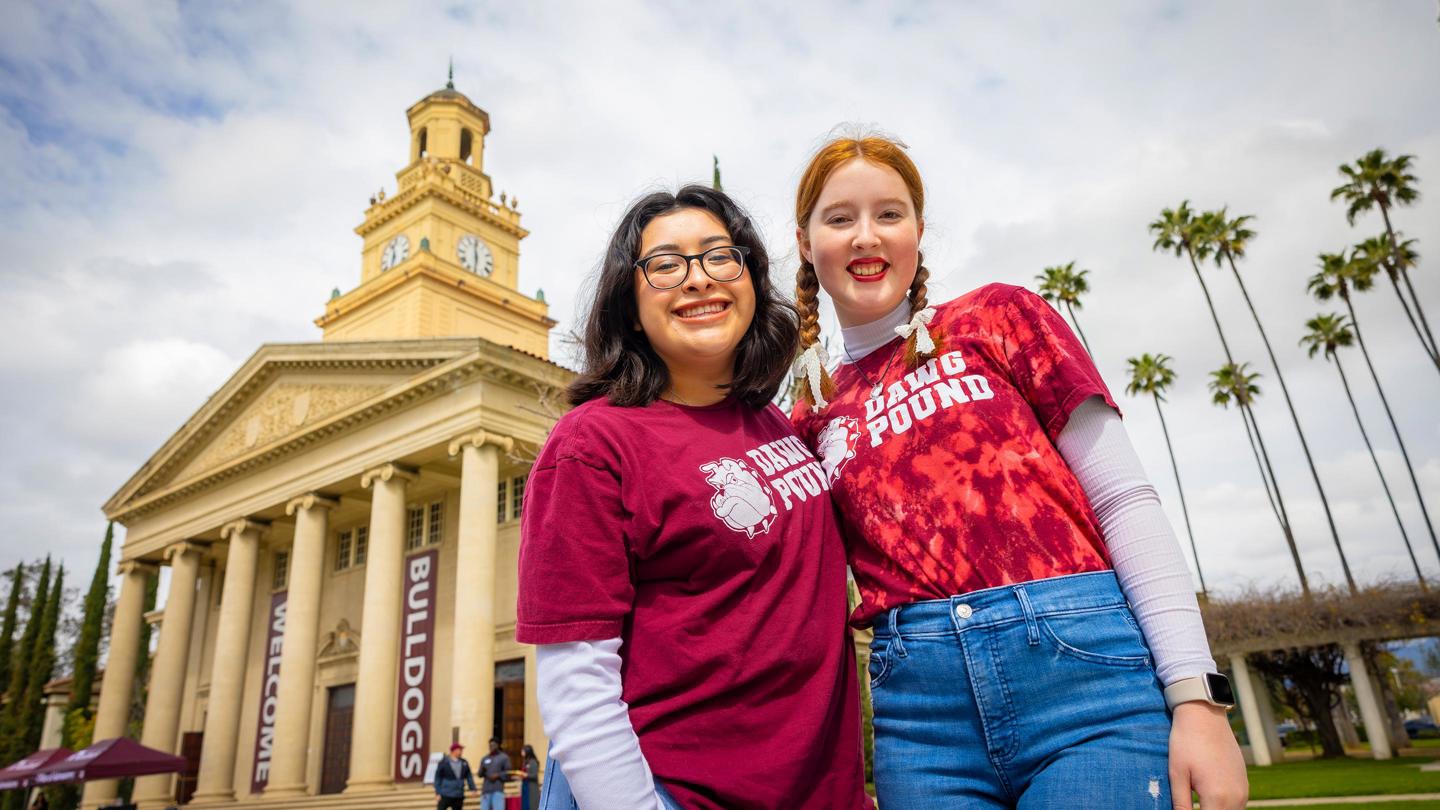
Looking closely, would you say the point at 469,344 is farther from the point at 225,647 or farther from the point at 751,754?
the point at 751,754

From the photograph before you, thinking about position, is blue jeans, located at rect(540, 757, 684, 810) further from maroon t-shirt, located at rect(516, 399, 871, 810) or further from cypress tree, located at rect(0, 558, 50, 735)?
cypress tree, located at rect(0, 558, 50, 735)

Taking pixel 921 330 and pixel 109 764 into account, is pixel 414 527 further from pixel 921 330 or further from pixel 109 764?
pixel 921 330

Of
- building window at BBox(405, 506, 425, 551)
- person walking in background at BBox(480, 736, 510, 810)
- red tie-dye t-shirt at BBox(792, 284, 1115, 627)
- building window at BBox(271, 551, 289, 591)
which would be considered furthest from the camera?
building window at BBox(271, 551, 289, 591)

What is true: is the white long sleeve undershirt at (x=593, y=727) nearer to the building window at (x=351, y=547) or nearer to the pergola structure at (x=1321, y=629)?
the building window at (x=351, y=547)

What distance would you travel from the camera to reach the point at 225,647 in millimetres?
26672

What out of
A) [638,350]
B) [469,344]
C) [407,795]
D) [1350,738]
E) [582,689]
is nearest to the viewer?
[582,689]

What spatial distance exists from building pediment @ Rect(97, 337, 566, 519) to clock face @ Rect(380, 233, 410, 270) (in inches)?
377

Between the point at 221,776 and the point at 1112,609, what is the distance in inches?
1206

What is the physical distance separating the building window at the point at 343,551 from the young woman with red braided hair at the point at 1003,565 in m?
30.2

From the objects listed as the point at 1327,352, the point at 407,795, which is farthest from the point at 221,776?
the point at 1327,352

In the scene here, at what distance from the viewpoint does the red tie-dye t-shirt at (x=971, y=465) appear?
7.08ft

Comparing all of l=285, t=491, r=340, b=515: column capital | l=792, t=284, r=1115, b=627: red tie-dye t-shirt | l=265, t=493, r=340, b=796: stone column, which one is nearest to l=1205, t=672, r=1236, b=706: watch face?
l=792, t=284, r=1115, b=627: red tie-dye t-shirt

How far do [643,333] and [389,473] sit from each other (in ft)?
74.0

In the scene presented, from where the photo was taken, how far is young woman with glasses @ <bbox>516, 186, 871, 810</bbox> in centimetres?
195
